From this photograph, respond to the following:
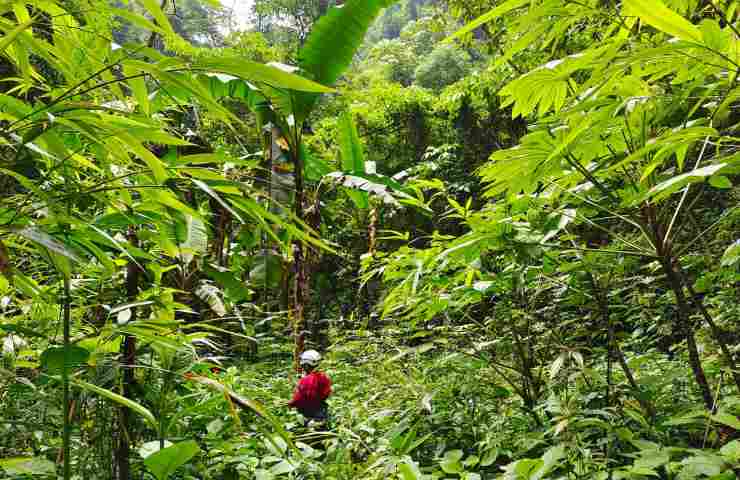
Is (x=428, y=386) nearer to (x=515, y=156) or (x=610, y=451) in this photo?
(x=610, y=451)

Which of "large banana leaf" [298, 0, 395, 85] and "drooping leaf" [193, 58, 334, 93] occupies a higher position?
"large banana leaf" [298, 0, 395, 85]

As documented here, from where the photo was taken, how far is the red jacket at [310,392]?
119 inches

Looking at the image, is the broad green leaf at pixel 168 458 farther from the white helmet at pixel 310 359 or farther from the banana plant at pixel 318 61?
the white helmet at pixel 310 359

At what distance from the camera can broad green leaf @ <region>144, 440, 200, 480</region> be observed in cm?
99

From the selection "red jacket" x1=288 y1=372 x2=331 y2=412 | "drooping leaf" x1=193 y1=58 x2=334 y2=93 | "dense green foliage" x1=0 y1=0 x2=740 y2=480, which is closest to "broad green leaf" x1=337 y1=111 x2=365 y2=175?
"dense green foliage" x1=0 y1=0 x2=740 y2=480

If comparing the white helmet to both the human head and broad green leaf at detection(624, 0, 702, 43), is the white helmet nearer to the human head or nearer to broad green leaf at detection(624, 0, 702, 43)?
the human head

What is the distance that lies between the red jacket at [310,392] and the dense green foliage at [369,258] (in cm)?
19

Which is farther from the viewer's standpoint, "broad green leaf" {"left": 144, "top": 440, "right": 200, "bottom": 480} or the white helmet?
the white helmet

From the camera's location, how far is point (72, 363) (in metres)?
0.73

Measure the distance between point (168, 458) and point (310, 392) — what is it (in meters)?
2.18

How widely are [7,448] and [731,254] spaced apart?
2.02 m

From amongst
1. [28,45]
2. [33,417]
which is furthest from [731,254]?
[33,417]

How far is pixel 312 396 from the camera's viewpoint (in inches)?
123

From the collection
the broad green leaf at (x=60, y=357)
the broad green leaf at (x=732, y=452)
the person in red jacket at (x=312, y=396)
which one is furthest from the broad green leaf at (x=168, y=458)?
the person in red jacket at (x=312, y=396)
